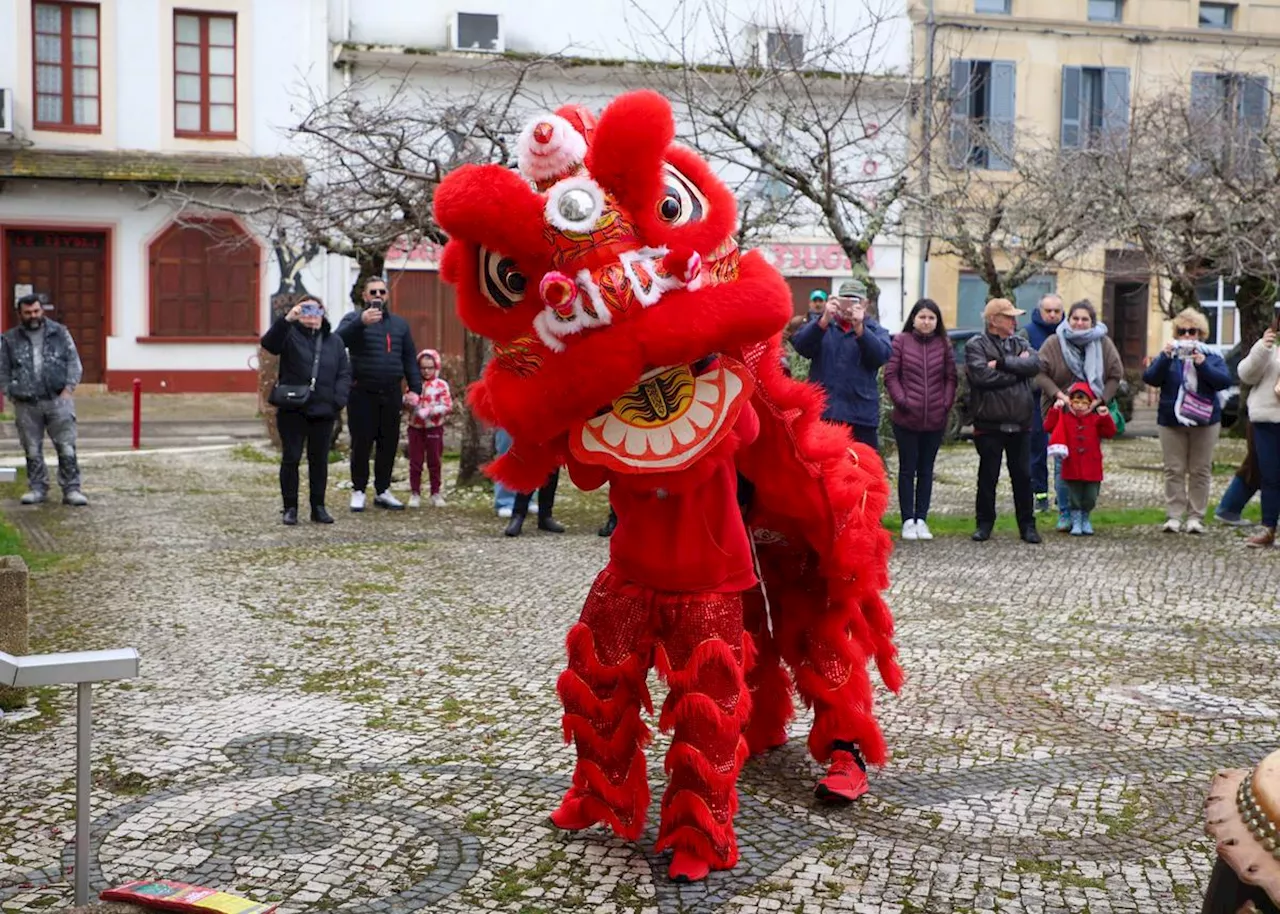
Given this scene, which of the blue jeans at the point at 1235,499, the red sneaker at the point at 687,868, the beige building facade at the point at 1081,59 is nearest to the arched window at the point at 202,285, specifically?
the beige building facade at the point at 1081,59

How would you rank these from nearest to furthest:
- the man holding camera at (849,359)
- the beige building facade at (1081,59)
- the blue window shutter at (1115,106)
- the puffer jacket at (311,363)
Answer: the man holding camera at (849,359) < the puffer jacket at (311,363) < the blue window shutter at (1115,106) < the beige building facade at (1081,59)

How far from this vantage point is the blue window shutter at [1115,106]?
1967 cm

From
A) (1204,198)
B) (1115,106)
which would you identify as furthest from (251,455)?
(1115,106)

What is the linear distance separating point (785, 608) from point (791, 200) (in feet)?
29.4

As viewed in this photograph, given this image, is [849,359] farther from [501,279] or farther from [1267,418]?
[501,279]

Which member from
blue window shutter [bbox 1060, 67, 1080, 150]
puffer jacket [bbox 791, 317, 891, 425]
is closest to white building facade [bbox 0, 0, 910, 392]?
blue window shutter [bbox 1060, 67, 1080, 150]

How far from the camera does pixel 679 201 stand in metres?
4.16

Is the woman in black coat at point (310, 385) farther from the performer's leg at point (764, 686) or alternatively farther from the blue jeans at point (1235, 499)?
the blue jeans at point (1235, 499)

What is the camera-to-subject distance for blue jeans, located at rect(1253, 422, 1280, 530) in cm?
1077

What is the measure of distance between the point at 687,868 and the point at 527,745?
1382mm

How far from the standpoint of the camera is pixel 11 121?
25.0 metres

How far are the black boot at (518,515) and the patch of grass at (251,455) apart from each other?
6.35m

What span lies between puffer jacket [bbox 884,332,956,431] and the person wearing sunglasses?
73.2 inches

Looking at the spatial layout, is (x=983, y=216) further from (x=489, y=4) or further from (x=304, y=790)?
(x=304, y=790)
